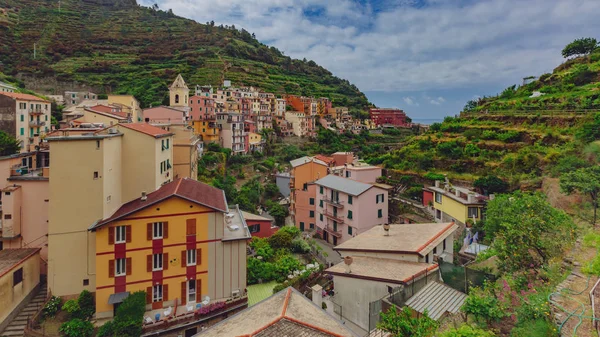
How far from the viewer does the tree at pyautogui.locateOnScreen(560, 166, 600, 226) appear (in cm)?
1453

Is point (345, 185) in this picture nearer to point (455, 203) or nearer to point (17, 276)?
point (455, 203)

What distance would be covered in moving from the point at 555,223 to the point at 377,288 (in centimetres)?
674

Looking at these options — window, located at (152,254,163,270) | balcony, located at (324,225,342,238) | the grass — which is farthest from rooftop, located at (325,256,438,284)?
balcony, located at (324,225,342,238)

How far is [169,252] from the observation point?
1648 centimetres

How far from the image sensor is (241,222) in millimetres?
20266

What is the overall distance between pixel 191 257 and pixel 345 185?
1709 centimetres

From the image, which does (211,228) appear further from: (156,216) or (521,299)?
(521,299)

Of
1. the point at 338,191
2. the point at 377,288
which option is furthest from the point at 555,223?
the point at 338,191

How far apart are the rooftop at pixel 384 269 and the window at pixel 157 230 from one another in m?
9.24

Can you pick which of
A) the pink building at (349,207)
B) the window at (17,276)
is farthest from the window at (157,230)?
the pink building at (349,207)

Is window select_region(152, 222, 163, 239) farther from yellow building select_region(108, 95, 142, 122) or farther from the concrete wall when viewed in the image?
yellow building select_region(108, 95, 142, 122)

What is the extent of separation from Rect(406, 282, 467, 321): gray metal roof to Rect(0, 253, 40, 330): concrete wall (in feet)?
61.2

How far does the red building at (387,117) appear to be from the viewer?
298ft

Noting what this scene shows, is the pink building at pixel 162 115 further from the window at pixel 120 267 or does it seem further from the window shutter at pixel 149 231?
the window at pixel 120 267
